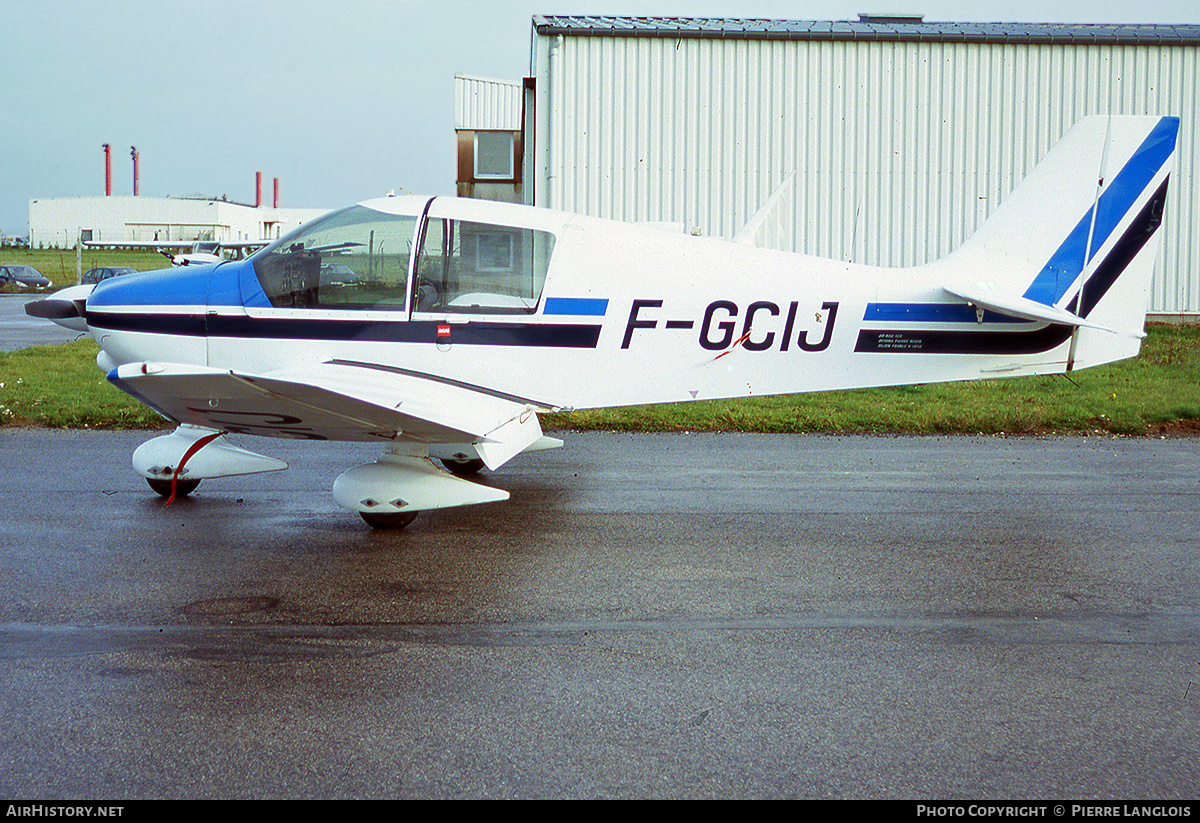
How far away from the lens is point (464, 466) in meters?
7.89

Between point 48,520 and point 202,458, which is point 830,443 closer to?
point 202,458

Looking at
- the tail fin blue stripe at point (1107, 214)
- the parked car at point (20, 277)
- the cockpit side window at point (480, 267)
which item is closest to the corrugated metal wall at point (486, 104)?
the parked car at point (20, 277)

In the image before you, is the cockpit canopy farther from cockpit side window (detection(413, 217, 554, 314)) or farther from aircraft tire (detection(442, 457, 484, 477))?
aircraft tire (detection(442, 457, 484, 477))

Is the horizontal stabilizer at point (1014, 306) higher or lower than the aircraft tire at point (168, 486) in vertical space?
higher

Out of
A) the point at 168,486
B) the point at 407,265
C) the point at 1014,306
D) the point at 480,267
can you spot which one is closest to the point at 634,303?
the point at 480,267

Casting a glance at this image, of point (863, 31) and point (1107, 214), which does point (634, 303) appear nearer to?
point (1107, 214)

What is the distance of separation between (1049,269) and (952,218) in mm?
12129

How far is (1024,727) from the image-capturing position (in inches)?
140

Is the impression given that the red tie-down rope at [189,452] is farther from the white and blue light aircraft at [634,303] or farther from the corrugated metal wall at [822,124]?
the corrugated metal wall at [822,124]

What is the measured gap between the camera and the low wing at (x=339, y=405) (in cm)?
546

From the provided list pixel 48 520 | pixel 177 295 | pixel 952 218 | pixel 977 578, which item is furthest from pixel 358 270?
pixel 952 218

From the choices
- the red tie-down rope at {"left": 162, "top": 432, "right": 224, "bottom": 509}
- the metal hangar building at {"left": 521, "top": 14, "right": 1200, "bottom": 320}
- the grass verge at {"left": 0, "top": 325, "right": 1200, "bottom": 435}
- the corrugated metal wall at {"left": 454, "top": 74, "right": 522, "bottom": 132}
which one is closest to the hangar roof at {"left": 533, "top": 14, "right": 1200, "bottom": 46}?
the metal hangar building at {"left": 521, "top": 14, "right": 1200, "bottom": 320}

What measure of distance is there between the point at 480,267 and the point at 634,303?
103cm

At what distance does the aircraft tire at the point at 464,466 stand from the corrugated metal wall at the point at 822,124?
426 inches
